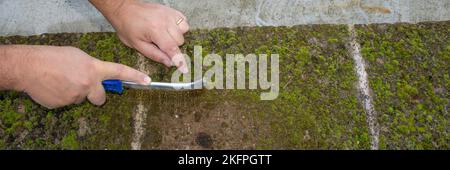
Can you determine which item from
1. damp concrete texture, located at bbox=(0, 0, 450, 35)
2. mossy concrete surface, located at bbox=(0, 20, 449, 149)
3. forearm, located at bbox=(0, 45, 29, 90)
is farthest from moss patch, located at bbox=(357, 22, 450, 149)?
forearm, located at bbox=(0, 45, 29, 90)

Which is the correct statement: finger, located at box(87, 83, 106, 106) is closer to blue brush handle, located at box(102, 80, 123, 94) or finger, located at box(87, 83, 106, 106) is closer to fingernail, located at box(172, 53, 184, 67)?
blue brush handle, located at box(102, 80, 123, 94)

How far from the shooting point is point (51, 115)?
1.93 meters

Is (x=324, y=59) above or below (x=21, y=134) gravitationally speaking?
above

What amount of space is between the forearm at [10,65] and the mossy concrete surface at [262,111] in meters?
0.13

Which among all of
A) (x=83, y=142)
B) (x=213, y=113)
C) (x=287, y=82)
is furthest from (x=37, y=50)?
(x=287, y=82)

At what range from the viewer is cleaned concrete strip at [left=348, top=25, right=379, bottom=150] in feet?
6.04

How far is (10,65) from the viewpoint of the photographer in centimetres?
187

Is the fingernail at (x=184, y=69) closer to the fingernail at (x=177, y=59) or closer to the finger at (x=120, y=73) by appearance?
the fingernail at (x=177, y=59)

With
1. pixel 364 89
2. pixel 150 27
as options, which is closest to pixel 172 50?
pixel 150 27

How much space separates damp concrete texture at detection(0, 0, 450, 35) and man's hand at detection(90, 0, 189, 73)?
0.37 ft

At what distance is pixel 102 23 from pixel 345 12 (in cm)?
121

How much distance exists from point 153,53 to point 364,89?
95 cm

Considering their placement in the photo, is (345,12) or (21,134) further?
(345,12)

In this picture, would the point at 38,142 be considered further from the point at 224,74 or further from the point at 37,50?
the point at 224,74
